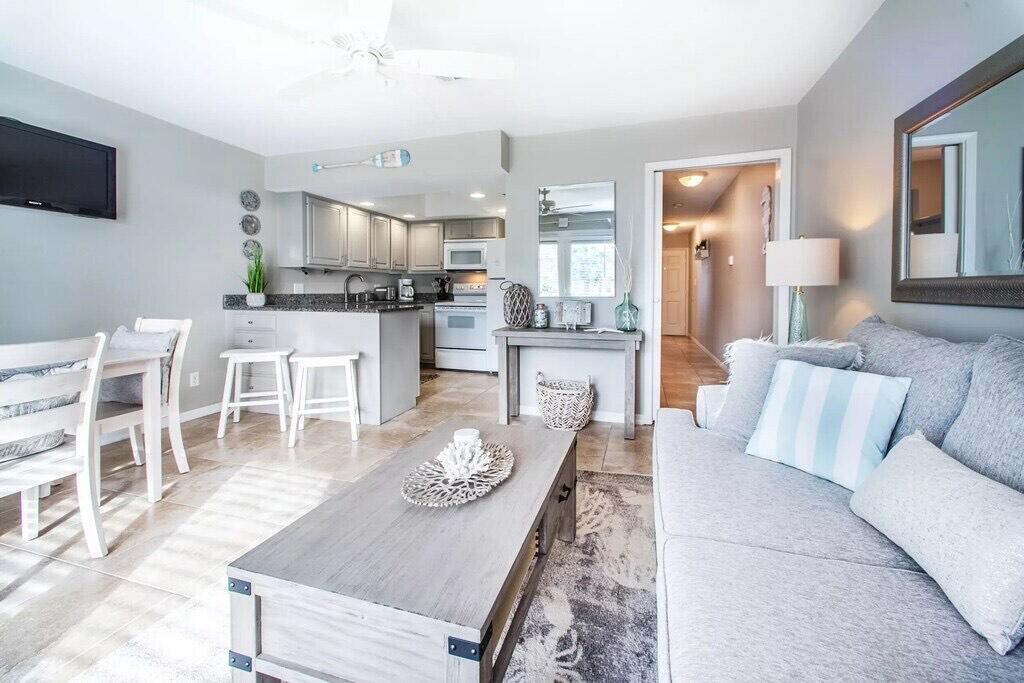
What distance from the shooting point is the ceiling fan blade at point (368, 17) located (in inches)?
64.2

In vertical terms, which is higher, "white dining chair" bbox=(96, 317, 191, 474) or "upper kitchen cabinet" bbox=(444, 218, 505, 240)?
"upper kitchen cabinet" bbox=(444, 218, 505, 240)

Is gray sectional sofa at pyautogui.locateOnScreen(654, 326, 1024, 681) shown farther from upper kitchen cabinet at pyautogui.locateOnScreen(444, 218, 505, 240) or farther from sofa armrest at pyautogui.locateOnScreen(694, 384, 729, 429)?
upper kitchen cabinet at pyautogui.locateOnScreen(444, 218, 505, 240)

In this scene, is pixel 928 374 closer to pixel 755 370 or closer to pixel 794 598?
pixel 755 370

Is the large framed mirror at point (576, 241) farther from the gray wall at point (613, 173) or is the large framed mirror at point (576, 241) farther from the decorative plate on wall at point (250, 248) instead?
the decorative plate on wall at point (250, 248)

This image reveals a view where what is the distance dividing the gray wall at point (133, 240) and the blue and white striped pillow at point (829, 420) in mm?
3848

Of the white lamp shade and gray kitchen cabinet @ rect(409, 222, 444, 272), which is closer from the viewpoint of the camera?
the white lamp shade

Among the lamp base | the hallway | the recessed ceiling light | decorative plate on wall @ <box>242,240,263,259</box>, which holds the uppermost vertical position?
the recessed ceiling light

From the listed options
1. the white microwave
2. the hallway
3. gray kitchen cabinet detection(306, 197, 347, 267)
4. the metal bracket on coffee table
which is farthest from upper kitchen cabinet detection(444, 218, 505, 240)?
the metal bracket on coffee table

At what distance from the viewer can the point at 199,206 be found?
11.6ft

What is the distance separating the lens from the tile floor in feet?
4.00

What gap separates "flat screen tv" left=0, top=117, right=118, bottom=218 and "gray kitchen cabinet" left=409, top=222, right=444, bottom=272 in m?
3.63

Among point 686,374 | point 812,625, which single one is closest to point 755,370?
point 812,625

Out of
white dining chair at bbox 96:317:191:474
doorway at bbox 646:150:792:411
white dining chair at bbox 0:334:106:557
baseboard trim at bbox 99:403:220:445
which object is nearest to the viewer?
white dining chair at bbox 0:334:106:557

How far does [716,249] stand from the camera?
6.75 meters
